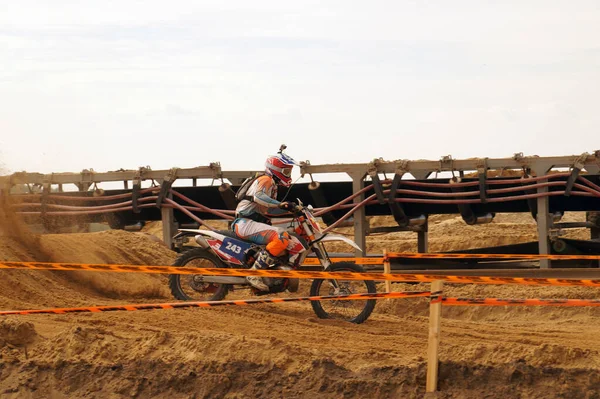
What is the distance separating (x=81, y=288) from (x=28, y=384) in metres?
4.66

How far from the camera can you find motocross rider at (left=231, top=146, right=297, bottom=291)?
10664 millimetres

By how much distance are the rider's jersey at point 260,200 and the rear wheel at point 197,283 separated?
668 millimetres

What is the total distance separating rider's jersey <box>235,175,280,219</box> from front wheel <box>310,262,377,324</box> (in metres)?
1.02

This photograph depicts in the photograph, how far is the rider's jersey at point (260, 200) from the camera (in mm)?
10602

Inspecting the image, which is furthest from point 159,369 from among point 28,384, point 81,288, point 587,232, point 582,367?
point 587,232


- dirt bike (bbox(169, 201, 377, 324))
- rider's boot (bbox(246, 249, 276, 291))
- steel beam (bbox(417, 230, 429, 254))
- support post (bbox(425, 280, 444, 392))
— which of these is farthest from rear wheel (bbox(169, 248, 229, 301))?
steel beam (bbox(417, 230, 429, 254))

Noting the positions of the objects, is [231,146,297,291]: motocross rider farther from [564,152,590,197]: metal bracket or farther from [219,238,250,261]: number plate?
[564,152,590,197]: metal bracket

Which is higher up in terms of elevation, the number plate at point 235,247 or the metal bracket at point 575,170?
the metal bracket at point 575,170

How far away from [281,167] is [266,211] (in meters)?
0.62

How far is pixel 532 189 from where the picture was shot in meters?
14.3

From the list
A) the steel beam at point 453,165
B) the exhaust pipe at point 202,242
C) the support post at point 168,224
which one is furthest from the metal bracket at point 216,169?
the exhaust pipe at point 202,242

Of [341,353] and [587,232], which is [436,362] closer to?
[341,353]

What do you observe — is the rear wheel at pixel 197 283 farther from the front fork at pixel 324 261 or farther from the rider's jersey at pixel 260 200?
the front fork at pixel 324 261

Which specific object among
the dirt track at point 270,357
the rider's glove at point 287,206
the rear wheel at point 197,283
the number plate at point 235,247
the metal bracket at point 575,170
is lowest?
the dirt track at point 270,357
